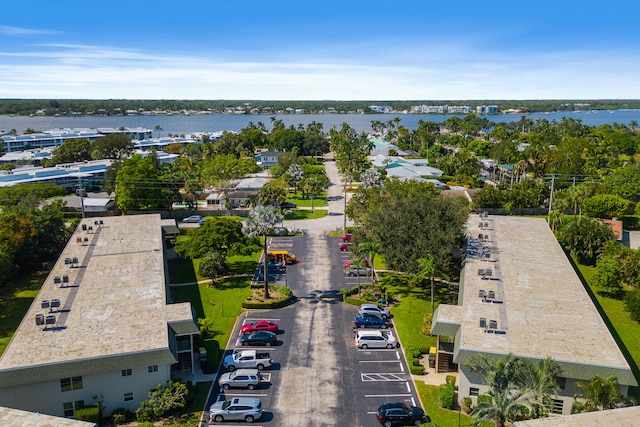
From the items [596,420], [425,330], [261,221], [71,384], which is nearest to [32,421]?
[71,384]

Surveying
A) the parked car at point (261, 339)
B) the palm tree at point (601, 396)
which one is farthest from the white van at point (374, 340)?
the palm tree at point (601, 396)

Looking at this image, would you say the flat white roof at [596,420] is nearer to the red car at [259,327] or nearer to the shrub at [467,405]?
the shrub at [467,405]

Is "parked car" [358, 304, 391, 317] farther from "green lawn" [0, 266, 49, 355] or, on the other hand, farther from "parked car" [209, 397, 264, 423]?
"green lawn" [0, 266, 49, 355]

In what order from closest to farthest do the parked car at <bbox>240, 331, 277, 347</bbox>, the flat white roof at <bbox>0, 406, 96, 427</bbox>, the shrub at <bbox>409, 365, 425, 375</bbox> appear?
the flat white roof at <bbox>0, 406, 96, 427</bbox> → the shrub at <bbox>409, 365, 425, 375</bbox> → the parked car at <bbox>240, 331, 277, 347</bbox>

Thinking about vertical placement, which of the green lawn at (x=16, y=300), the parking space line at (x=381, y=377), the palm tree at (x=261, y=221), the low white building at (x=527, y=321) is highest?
the palm tree at (x=261, y=221)

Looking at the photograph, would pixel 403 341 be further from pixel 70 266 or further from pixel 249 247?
pixel 70 266

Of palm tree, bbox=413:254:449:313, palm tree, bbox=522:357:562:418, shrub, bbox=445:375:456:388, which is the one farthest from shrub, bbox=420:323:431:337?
palm tree, bbox=522:357:562:418

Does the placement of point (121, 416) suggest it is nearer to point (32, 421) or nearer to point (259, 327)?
point (32, 421)
